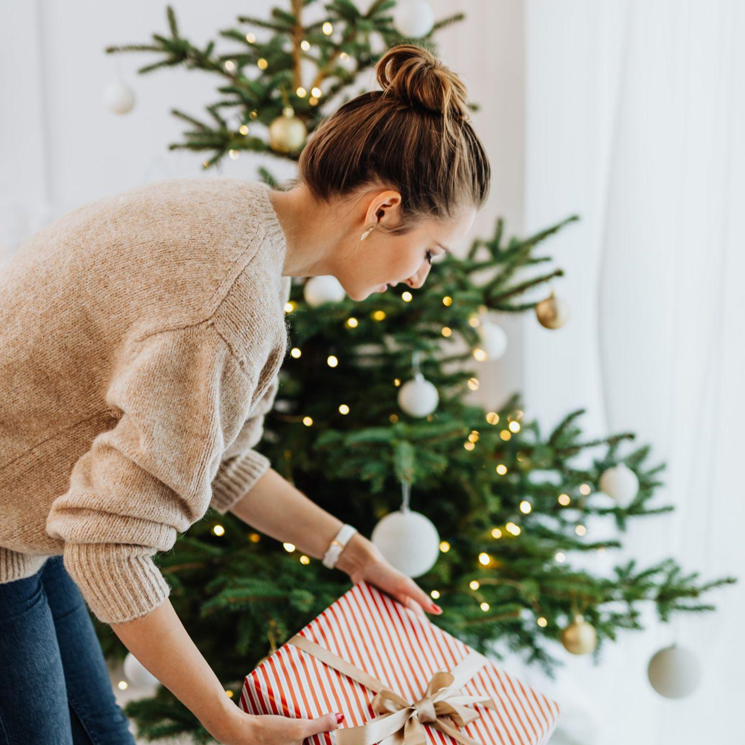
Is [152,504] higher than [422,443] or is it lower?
higher

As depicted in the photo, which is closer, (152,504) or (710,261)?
(152,504)

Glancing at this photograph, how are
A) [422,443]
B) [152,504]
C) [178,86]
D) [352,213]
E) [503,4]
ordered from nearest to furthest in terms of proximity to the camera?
1. [152,504]
2. [352,213]
3. [422,443]
4. [503,4]
5. [178,86]

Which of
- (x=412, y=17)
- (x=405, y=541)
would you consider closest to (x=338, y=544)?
(x=405, y=541)

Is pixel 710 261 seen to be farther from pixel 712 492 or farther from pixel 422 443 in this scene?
pixel 422 443

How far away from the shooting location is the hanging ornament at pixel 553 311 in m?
1.40

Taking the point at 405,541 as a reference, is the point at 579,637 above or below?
below

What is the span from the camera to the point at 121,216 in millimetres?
717

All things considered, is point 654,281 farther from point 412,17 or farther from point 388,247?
point 388,247

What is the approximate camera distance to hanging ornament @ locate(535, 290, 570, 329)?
1404 millimetres

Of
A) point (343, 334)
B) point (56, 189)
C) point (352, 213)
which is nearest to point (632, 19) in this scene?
point (343, 334)

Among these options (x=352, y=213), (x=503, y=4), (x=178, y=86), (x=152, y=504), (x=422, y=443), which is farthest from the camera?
(x=178, y=86)

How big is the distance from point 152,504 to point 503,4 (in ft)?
5.61

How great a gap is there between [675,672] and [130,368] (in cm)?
114

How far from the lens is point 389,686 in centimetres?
82
